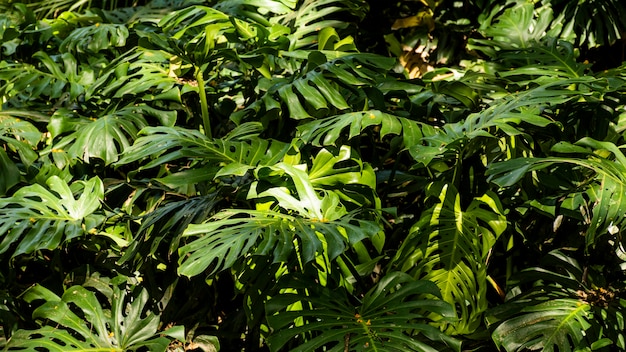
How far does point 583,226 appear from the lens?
187cm

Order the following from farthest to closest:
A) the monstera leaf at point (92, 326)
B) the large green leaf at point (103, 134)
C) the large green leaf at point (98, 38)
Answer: the large green leaf at point (98, 38) → the large green leaf at point (103, 134) → the monstera leaf at point (92, 326)

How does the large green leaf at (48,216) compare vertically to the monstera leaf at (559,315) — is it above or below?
below

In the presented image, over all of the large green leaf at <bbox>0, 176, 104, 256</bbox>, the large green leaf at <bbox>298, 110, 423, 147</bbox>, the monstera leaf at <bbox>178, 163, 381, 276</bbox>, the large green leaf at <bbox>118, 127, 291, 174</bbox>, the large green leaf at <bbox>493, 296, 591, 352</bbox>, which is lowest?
the large green leaf at <bbox>0, 176, 104, 256</bbox>

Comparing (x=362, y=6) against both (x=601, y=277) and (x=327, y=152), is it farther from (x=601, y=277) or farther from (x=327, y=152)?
(x=601, y=277)

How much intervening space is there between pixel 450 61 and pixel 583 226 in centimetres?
158

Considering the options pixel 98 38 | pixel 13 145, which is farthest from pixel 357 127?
pixel 98 38

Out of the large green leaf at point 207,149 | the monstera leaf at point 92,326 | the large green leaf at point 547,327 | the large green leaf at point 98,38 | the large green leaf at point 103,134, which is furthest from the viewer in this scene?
the large green leaf at point 98,38

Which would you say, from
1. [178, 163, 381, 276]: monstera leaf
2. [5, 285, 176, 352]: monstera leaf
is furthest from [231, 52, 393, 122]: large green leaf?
[5, 285, 176, 352]: monstera leaf

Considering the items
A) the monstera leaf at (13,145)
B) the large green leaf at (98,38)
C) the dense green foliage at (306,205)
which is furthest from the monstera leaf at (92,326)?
the large green leaf at (98,38)

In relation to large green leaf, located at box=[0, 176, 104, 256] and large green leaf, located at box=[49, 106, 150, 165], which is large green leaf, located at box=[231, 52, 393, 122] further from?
large green leaf, located at box=[0, 176, 104, 256]

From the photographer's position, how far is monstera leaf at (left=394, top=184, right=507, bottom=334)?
1748 millimetres

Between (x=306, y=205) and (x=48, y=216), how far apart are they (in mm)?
701

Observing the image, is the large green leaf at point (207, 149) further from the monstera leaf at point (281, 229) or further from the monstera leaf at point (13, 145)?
the monstera leaf at point (13, 145)

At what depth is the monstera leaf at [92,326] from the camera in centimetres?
167
